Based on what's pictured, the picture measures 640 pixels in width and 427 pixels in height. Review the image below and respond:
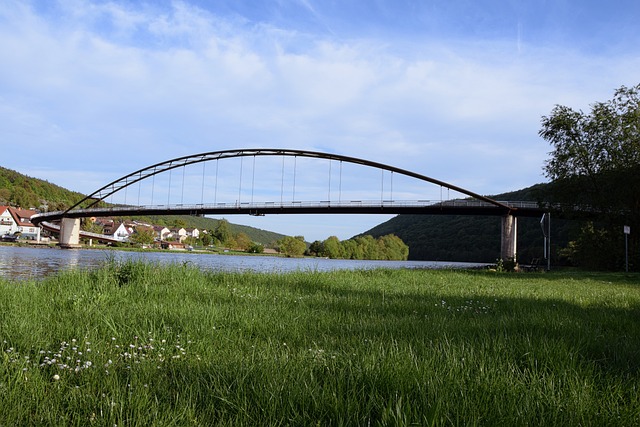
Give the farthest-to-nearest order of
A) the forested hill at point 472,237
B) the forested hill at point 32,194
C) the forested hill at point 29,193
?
the forested hill at point 29,193 < the forested hill at point 32,194 < the forested hill at point 472,237

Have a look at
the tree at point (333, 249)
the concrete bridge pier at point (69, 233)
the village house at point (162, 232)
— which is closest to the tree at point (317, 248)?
the tree at point (333, 249)

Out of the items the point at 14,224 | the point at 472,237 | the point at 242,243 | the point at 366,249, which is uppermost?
the point at 472,237

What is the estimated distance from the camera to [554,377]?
8.25 feet

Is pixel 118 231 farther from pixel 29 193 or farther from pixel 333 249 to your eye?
pixel 333 249

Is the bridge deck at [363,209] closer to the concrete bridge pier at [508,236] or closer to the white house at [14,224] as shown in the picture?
the concrete bridge pier at [508,236]

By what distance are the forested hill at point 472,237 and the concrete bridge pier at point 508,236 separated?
16.2 m

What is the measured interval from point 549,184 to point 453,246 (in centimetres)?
5358

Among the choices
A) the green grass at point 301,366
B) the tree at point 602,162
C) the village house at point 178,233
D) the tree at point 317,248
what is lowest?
the tree at point 317,248

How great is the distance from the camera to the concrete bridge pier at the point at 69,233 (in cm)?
6531

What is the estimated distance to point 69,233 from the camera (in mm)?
66188

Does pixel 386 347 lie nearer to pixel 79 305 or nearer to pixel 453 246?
pixel 79 305

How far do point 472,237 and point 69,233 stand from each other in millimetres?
65281

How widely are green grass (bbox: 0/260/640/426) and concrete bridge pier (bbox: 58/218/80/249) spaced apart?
2709 inches

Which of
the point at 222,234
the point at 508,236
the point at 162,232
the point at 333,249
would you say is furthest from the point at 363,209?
the point at 162,232
